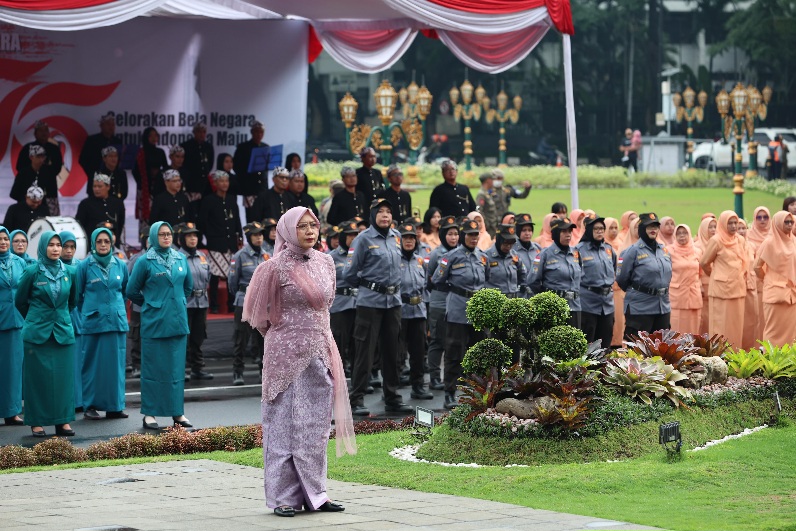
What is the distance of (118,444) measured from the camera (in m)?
11.9

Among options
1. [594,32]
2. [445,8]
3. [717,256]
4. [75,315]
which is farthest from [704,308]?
[594,32]

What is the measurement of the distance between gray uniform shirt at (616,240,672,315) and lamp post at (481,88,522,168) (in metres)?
25.5

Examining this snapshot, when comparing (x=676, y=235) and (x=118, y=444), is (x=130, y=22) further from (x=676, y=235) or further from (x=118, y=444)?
(x=118, y=444)

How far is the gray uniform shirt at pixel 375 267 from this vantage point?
1451cm

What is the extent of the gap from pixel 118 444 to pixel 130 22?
32.0 feet

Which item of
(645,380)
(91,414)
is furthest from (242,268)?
(645,380)

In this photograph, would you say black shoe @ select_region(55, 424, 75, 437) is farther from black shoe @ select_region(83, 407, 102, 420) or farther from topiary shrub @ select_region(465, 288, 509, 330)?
topiary shrub @ select_region(465, 288, 509, 330)

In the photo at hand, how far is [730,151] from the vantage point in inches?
1567

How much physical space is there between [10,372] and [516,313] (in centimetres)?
555

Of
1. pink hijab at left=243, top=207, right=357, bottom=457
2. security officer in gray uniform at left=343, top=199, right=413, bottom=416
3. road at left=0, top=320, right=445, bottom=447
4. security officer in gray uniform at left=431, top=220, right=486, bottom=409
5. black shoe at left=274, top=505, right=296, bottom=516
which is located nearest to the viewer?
black shoe at left=274, top=505, right=296, bottom=516

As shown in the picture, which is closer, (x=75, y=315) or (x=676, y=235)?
(x=75, y=315)

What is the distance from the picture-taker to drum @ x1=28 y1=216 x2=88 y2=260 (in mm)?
15953

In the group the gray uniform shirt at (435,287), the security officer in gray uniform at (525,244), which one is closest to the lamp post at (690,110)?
the security officer in gray uniform at (525,244)

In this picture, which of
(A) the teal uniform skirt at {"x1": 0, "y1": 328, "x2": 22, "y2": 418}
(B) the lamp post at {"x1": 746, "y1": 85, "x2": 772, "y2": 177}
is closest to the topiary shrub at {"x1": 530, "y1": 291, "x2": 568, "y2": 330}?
(A) the teal uniform skirt at {"x1": 0, "y1": 328, "x2": 22, "y2": 418}
